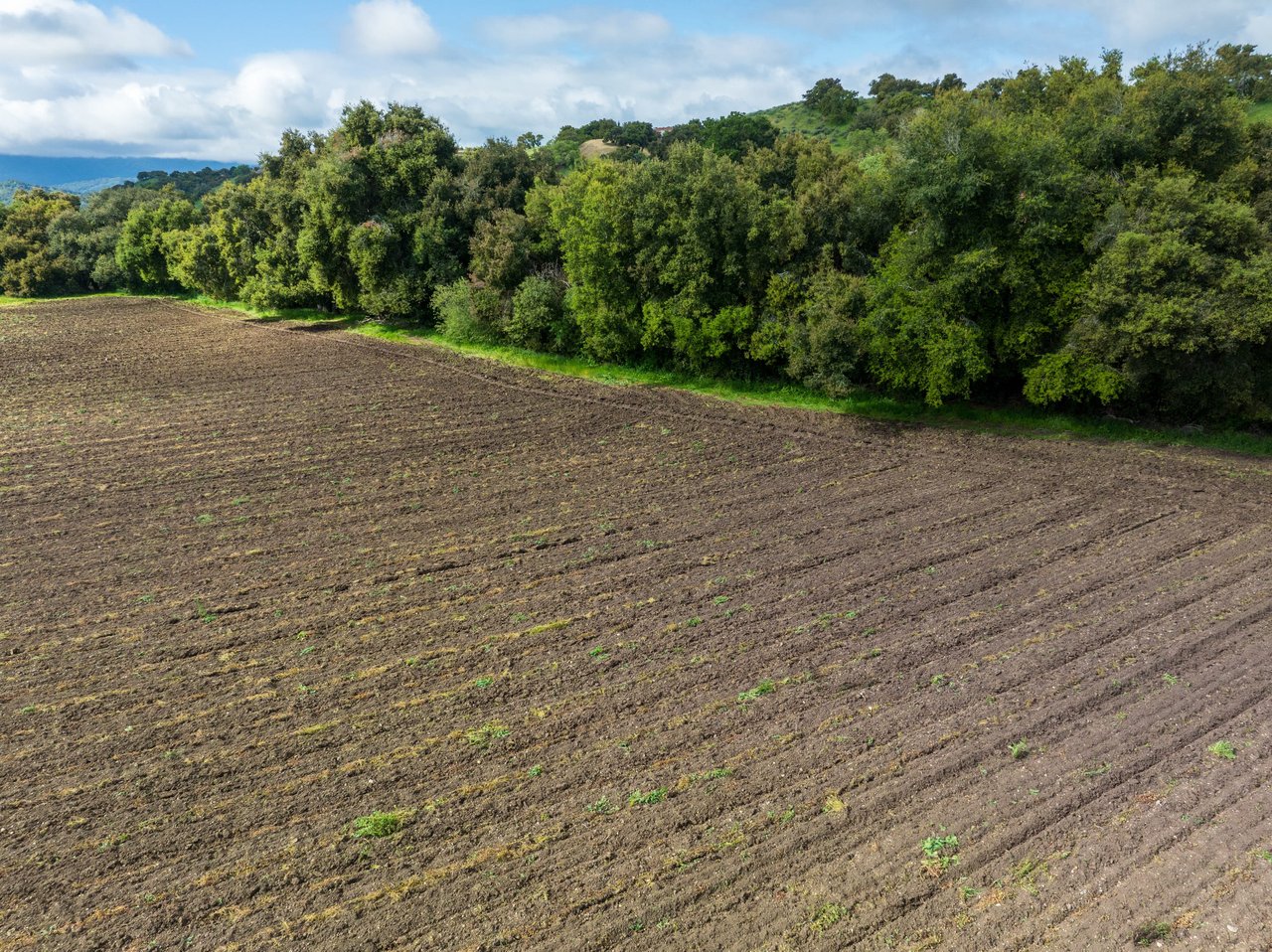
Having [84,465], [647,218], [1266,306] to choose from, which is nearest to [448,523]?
[84,465]

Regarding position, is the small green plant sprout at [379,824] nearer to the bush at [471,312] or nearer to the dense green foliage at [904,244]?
the dense green foliage at [904,244]

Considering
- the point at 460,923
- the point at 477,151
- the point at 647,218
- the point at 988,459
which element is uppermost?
the point at 477,151

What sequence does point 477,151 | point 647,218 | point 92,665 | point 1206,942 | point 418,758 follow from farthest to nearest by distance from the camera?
point 477,151
point 647,218
point 92,665
point 418,758
point 1206,942

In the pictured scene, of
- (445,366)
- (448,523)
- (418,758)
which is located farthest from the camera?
(445,366)

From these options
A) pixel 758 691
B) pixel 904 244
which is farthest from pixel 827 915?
pixel 904 244

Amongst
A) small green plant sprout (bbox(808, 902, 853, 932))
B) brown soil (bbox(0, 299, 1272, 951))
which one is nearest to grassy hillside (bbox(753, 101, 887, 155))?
brown soil (bbox(0, 299, 1272, 951))

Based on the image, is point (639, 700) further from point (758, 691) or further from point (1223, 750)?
point (1223, 750)

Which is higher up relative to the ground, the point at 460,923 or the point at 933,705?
the point at 933,705

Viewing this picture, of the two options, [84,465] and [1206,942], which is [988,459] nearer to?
[1206,942]

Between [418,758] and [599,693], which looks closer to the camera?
[418,758]
